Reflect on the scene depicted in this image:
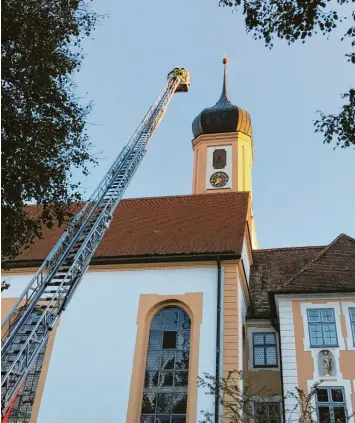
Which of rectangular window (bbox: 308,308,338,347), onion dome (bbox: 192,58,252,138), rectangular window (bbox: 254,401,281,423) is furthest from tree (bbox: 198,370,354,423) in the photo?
onion dome (bbox: 192,58,252,138)

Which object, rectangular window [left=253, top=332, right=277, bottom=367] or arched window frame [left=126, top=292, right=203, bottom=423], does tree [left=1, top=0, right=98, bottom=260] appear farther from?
rectangular window [left=253, top=332, right=277, bottom=367]

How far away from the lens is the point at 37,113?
28.9 feet

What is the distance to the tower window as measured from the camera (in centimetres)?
3297

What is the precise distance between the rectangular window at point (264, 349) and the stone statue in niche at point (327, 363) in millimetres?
2210

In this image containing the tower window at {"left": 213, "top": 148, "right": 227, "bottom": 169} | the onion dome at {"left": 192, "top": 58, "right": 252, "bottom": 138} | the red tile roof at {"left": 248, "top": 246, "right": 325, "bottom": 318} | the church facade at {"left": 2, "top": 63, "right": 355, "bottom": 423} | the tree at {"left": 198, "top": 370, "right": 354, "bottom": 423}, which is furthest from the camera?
the onion dome at {"left": 192, "top": 58, "right": 252, "bottom": 138}

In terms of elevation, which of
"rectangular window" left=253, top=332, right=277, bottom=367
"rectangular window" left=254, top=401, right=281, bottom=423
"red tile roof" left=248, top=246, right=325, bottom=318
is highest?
"red tile roof" left=248, top=246, right=325, bottom=318

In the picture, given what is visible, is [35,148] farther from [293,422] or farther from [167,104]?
[167,104]

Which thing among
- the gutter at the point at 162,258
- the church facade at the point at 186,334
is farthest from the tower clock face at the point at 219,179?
the gutter at the point at 162,258

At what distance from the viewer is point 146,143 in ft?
60.8

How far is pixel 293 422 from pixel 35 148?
9.82m

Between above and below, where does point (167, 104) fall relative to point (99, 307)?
above

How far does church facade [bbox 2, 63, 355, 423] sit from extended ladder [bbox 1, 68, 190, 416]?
3.39 meters

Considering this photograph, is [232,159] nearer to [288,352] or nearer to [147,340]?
[147,340]

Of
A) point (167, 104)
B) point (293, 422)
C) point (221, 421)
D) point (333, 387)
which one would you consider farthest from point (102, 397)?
point (167, 104)
